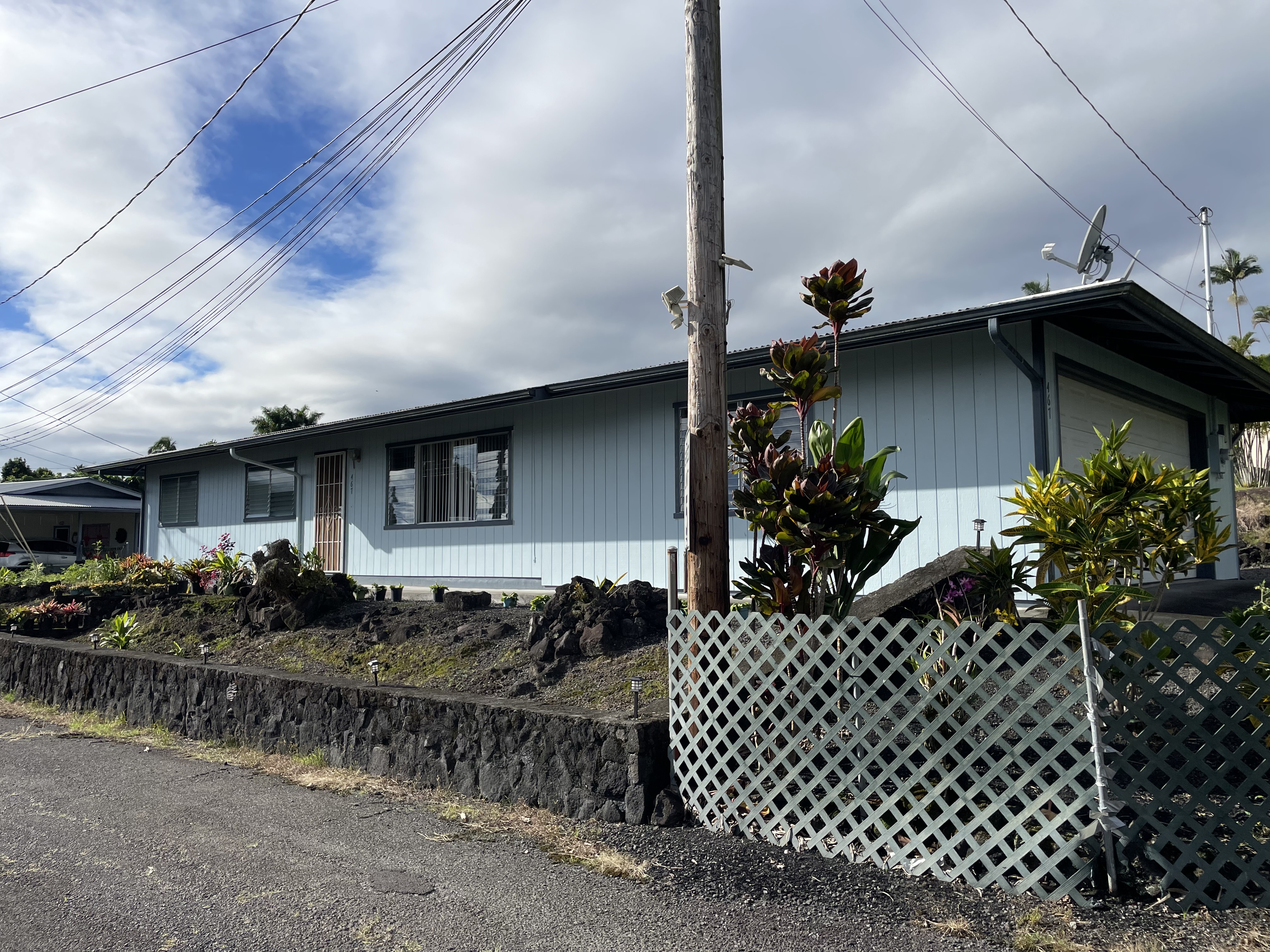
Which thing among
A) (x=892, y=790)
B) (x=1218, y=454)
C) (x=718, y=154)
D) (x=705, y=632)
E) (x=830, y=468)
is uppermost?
(x=718, y=154)

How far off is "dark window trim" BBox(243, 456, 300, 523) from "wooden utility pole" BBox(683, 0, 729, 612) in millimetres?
12497

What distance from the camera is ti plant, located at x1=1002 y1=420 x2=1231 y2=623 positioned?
444 cm

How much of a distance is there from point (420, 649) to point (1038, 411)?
5.92m

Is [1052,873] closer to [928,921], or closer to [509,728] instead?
[928,921]

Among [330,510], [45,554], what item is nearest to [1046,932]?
[330,510]

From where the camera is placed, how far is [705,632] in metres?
4.90

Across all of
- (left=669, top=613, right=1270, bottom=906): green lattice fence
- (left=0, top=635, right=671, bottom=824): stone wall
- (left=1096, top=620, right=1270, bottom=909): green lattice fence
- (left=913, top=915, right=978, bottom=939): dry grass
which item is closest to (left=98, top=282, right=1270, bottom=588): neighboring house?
(left=669, top=613, right=1270, bottom=906): green lattice fence

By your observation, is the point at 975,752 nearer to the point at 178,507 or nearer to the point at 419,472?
the point at 419,472

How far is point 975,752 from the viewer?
149 inches

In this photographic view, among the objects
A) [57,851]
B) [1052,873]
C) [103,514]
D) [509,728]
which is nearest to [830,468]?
[1052,873]

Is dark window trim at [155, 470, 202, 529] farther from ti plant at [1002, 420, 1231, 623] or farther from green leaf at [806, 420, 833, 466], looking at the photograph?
ti plant at [1002, 420, 1231, 623]

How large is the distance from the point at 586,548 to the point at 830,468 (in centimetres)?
733

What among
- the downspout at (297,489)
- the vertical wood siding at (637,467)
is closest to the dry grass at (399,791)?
the vertical wood siding at (637,467)

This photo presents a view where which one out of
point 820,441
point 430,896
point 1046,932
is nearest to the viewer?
point 1046,932
